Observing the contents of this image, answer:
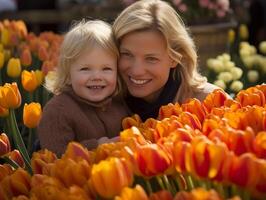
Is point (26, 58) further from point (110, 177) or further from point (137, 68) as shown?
point (110, 177)

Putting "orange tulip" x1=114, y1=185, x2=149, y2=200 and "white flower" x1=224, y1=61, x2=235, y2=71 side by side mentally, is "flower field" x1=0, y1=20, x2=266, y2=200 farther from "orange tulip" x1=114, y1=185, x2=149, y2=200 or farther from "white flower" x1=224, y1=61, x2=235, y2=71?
"white flower" x1=224, y1=61, x2=235, y2=71

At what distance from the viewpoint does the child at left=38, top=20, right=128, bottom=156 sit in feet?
7.45

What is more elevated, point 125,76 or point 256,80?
point 125,76

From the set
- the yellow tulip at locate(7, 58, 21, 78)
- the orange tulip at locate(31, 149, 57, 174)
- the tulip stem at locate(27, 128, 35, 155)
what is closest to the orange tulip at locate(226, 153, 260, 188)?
the orange tulip at locate(31, 149, 57, 174)

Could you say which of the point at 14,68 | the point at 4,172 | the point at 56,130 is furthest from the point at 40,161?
the point at 14,68

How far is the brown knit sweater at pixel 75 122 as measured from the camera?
2.24m

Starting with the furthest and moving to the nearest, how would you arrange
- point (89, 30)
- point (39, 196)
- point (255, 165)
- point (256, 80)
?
point (256, 80) → point (89, 30) → point (39, 196) → point (255, 165)

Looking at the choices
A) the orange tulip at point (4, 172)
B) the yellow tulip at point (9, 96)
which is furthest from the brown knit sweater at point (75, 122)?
the orange tulip at point (4, 172)

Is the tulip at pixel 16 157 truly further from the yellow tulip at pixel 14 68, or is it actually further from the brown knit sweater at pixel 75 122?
the yellow tulip at pixel 14 68

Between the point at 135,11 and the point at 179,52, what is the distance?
0.26 metres

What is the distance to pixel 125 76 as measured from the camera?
2494 millimetres

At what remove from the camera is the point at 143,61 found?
8.07 feet

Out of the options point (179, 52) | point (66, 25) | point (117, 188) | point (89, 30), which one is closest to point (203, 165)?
point (117, 188)

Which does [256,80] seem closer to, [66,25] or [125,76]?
[125,76]
